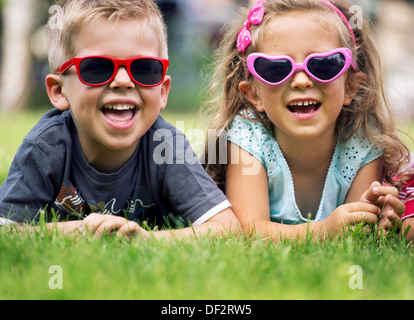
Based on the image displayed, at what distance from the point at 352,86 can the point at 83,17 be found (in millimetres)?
1572

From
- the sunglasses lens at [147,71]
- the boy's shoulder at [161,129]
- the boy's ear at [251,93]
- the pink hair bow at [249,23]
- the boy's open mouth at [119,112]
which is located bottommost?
the boy's shoulder at [161,129]

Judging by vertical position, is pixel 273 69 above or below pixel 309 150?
above

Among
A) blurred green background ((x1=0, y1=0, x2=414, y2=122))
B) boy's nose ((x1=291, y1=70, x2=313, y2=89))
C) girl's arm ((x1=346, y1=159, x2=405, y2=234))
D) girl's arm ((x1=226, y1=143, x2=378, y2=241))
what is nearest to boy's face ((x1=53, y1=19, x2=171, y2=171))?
girl's arm ((x1=226, y1=143, x2=378, y2=241))

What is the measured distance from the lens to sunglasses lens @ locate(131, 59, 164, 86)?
2.90m

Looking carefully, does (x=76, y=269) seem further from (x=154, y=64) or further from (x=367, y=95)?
(x=367, y=95)

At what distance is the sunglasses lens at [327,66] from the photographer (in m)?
3.03

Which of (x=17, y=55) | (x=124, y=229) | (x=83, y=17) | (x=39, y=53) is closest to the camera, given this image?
(x=124, y=229)

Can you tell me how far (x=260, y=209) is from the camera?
3180 millimetres

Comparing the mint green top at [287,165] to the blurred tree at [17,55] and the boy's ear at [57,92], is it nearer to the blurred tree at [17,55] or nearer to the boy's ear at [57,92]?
the boy's ear at [57,92]

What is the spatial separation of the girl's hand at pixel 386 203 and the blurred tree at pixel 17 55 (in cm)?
1182

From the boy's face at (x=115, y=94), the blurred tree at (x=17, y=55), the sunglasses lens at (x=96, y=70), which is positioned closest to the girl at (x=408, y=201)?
the boy's face at (x=115, y=94)

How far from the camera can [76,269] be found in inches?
80.4

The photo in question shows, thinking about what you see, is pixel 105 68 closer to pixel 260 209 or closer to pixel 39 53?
pixel 260 209

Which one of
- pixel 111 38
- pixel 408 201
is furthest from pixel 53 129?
pixel 408 201
